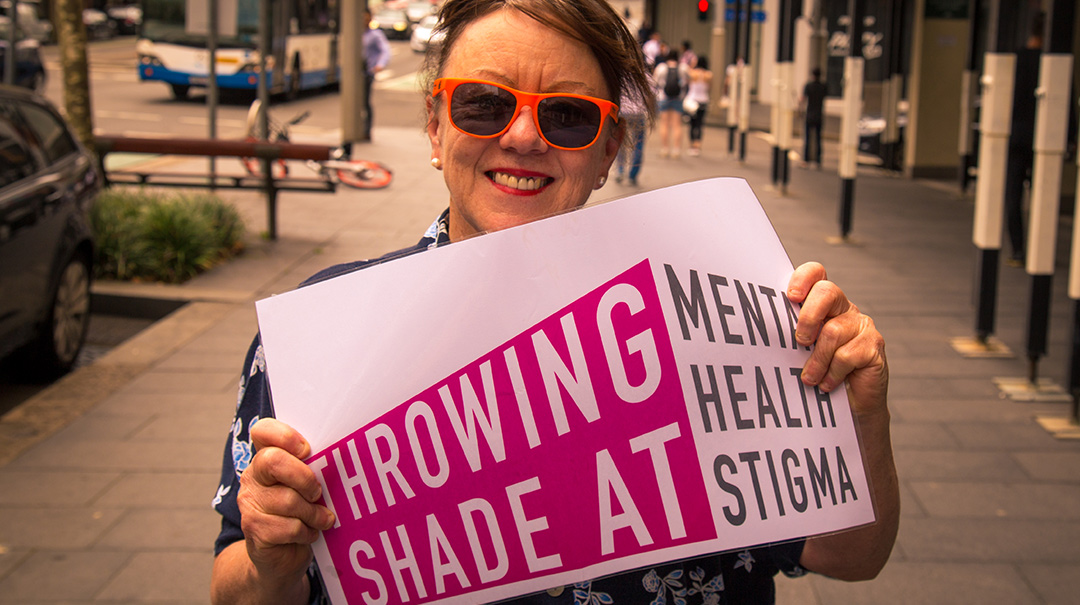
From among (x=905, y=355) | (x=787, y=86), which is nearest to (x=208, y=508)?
(x=905, y=355)

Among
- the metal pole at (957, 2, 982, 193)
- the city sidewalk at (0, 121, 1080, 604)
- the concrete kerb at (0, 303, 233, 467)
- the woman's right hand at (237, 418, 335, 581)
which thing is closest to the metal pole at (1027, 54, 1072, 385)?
the city sidewalk at (0, 121, 1080, 604)

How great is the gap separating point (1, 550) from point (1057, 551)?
13.8ft

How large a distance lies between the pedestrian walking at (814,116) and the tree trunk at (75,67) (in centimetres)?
1205

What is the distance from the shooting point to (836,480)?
4.74ft

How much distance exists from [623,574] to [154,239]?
305 inches

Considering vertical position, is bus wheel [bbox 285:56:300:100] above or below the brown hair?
above

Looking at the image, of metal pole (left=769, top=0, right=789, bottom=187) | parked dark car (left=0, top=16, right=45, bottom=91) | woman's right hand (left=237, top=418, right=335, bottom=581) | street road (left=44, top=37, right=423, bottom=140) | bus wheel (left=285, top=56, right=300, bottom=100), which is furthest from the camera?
bus wheel (left=285, top=56, right=300, bottom=100)

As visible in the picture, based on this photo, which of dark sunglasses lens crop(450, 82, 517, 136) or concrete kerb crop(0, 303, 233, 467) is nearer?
dark sunglasses lens crop(450, 82, 517, 136)

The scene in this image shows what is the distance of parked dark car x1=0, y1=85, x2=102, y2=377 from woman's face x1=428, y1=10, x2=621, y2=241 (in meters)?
4.93

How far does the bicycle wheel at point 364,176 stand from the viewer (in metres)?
13.5

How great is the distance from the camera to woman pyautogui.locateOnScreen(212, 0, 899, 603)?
143 centimetres

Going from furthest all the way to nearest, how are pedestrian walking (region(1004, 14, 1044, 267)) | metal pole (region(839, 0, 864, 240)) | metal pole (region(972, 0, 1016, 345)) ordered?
metal pole (region(839, 0, 864, 240))
pedestrian walking (region(1004, 14, 1044, 267))
metal pole (region(972, 0, 1016, 345))

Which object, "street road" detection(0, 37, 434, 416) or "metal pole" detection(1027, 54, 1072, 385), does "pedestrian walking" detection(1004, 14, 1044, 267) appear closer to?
"metal pole" detection(1027, 54, 1072, 385)

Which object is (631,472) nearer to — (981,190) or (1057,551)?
(1057,551)
